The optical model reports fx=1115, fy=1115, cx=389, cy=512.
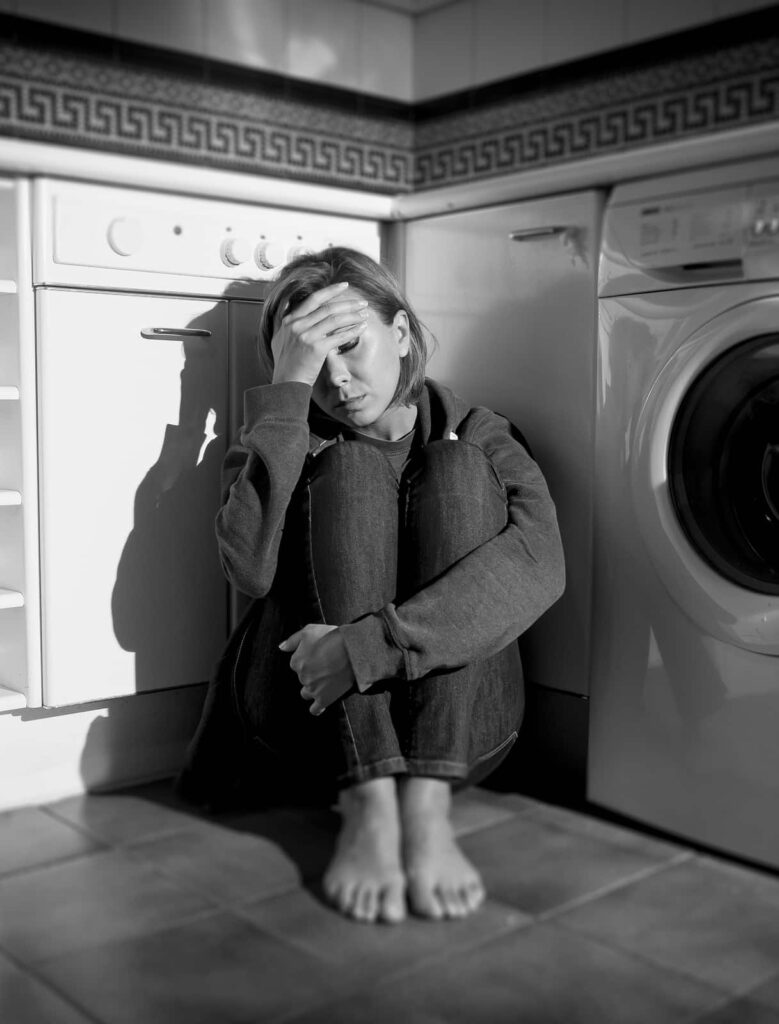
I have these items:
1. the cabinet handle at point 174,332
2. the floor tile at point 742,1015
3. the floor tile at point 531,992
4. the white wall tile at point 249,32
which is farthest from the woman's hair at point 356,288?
the white wall tile at point 249,32

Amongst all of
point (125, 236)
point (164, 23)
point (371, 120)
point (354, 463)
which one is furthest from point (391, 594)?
point (371, 120)

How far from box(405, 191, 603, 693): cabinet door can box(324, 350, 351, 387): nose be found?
0.29m

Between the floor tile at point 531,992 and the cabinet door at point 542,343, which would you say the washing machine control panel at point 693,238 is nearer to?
the cabinet door at point 542,343

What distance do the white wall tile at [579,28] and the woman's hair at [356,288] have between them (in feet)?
5.96

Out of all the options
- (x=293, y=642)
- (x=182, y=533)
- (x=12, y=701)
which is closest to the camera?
(x=293, y=642)

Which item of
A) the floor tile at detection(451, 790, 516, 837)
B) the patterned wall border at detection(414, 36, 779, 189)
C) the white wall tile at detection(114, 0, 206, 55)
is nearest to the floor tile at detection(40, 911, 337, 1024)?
the floor tile at detection(451, 790, 516, 837)

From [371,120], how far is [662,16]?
907mm

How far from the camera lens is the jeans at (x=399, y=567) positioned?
1235 mm

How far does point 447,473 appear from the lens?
4.21 feet

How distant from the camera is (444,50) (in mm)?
3328

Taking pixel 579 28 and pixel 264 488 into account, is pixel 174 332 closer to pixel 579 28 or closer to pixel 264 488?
pixel 264 488

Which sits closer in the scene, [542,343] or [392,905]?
[392,905]

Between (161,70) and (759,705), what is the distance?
2.30 metres

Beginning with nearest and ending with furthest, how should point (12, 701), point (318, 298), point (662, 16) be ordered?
point (318, 298) < point (12, 701) < point (662, 16)
